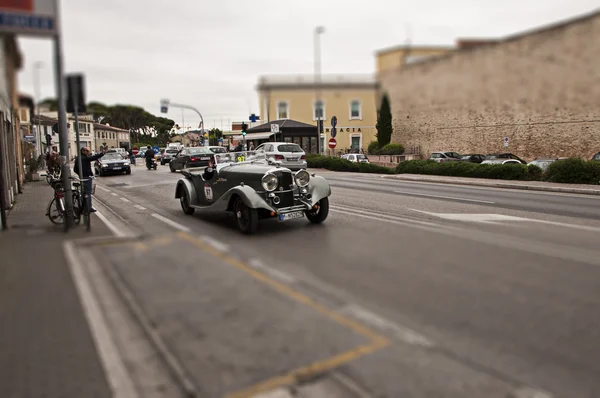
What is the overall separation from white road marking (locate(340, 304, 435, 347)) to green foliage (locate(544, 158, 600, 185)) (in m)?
15.8


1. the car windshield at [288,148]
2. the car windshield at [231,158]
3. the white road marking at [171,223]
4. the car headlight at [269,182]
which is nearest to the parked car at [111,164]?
the car windshield at [288,148]

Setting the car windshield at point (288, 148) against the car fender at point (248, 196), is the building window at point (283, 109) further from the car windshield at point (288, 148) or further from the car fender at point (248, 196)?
the car windshield at point (288, 148)

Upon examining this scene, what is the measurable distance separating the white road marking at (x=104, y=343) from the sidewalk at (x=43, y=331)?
0.05 meters

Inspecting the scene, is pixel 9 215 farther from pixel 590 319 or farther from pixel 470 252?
pixel 590 319

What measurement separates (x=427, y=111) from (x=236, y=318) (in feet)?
8.39

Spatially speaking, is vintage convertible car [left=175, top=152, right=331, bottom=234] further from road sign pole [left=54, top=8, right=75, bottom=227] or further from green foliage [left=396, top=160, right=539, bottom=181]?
green foliage [left=396, top=160, right=539, bottom=181]

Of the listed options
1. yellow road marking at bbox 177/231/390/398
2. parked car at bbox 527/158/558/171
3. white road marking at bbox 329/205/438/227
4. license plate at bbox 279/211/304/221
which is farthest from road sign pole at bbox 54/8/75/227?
parked car at bbox 527/158/558/171

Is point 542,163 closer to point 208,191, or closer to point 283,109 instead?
point 208,191

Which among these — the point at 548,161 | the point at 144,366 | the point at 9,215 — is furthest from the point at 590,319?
the point at 548,161

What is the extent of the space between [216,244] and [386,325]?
400cm

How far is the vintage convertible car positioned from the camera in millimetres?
8344

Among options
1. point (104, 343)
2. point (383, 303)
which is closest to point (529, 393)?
point (383, 303)

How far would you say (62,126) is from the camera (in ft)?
23.6

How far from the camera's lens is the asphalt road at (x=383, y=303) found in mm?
3352
